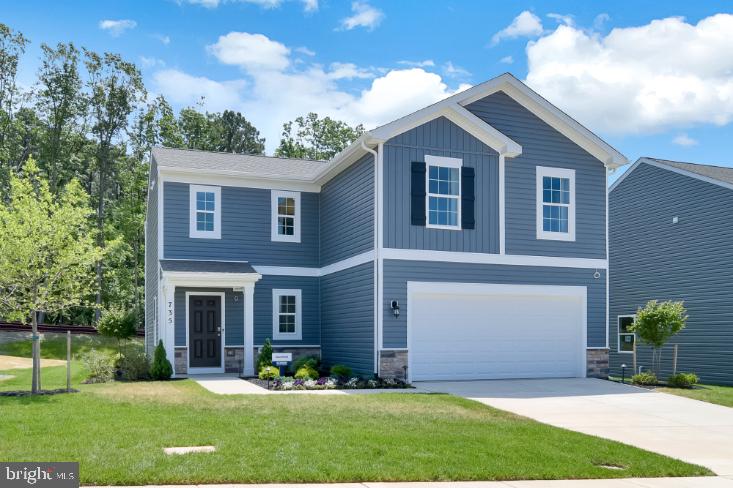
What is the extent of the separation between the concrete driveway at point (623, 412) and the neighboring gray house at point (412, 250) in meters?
1.36

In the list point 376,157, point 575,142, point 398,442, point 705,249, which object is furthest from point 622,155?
point 398,442

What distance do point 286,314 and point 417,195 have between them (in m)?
6.12

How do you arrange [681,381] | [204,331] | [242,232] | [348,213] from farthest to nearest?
[242,232], [204,331], [348,213], [681,381]

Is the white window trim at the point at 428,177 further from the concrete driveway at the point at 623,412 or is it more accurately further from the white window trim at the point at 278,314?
the white window trim at the point at 278,314

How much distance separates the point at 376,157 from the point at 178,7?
5465 millimetres

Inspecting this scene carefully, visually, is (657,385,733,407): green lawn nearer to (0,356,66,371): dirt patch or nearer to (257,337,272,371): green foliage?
(257,337,272,371): green foliage

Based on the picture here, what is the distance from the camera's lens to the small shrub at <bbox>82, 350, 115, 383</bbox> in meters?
19.0

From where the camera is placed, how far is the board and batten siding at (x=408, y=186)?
1791cm

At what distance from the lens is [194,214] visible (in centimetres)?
2153

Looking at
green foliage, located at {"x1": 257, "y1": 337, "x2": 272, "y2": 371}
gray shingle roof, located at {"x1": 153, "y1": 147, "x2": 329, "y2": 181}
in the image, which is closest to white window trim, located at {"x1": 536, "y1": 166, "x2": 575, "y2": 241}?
gray shingle roof, located at {"x1": 153, "y1": 147, "x2": 329, "y2": 181}

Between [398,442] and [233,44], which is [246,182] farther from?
[398,442]

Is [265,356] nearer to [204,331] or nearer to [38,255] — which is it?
[204,331]

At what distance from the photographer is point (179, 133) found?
43656 mm

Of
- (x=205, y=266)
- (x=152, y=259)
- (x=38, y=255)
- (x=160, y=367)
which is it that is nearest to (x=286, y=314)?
(x=205, y=266)
